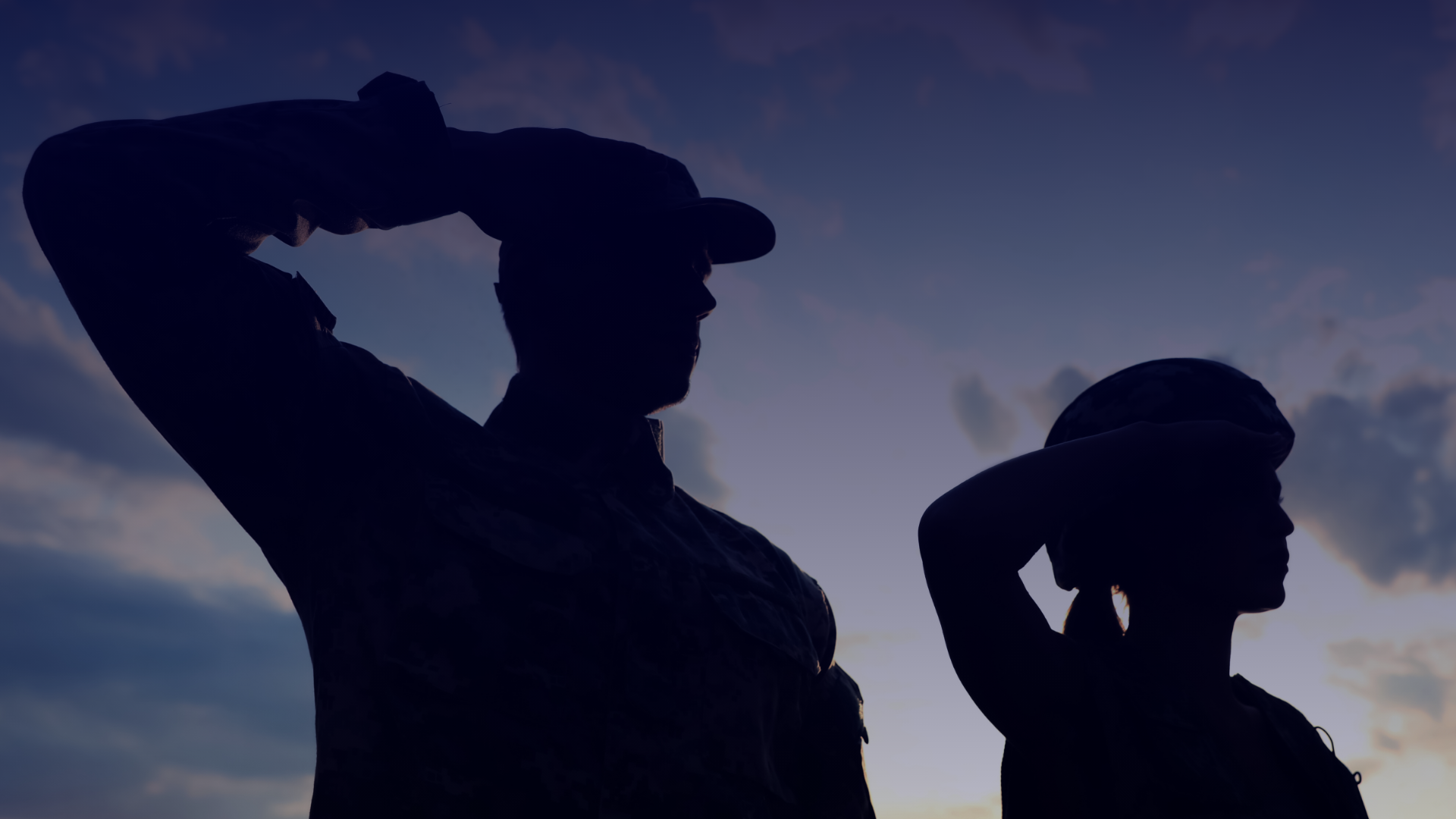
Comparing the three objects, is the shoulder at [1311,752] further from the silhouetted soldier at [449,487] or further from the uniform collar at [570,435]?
the uniform collar at [570,435]

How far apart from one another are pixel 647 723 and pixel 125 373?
5.82 ft

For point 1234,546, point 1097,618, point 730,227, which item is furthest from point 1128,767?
point 730,227

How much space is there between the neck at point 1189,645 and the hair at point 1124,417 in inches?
5.2

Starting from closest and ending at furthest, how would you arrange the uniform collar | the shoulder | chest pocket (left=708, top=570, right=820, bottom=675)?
the shoulder → chest pocket (left=708, top=570, right=820, bottom=675) → the uniform collar

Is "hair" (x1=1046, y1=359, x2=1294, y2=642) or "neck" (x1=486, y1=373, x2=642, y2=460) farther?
"neck" (x1=486, y1=373, x2=642, y2=460)

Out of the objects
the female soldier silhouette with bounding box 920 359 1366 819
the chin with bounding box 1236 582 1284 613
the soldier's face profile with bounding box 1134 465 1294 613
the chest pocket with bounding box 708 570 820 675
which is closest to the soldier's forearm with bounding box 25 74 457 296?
the chest pocket with bounding box 708 570 820 675

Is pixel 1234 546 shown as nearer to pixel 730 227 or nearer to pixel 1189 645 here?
pixel 1189 645

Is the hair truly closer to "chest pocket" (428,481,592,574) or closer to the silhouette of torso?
the silhouette of torso

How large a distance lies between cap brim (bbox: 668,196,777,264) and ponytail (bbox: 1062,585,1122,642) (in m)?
1.84

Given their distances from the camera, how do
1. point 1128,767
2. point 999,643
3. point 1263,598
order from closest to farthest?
point 999,643 < point 1128,767 < point 1263,598

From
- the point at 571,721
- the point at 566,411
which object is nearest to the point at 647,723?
the point at 571,721

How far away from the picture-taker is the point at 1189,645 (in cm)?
329

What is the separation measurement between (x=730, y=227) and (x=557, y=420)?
104 cm

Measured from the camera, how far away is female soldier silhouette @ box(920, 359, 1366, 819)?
2.86 meters
